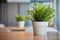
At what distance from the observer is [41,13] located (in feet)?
5.00

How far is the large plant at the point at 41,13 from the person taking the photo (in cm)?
152

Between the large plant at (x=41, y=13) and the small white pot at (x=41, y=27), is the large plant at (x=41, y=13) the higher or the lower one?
the higher one

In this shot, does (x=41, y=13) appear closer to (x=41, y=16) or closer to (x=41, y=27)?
(x=41, y=16)

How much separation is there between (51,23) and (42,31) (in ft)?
11.0

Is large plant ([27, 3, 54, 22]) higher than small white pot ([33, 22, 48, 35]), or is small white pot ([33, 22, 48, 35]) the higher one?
large plant ([27, 3, 54, 22])

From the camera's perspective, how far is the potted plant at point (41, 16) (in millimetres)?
1519

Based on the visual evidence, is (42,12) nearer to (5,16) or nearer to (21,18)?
(21,18)

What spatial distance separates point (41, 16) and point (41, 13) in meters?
0.03

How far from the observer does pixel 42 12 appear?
1.52 metres

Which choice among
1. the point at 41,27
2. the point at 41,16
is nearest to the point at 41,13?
the point at 41,16

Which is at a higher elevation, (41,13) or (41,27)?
(41,13)

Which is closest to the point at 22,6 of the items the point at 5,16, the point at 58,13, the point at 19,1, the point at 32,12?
the point at 19,1

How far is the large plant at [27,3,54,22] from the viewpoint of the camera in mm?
1517

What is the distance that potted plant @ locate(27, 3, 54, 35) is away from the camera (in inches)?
59.8
